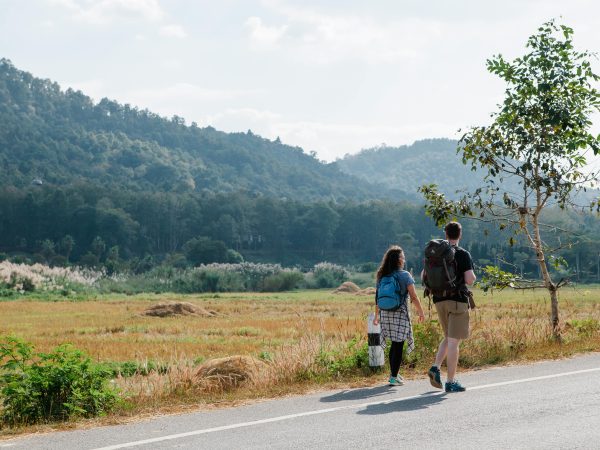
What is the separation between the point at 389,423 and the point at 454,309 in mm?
2263

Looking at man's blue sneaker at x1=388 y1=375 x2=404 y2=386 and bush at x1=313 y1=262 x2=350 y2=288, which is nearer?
man's blue sneaker at x1=388 y1=375 x2=404 y2=386

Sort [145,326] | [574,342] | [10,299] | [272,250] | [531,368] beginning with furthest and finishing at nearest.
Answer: [272,250] → [10,299] → [145,326] → [574,342] → [531,368]

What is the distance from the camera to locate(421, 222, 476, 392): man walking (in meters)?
9.53

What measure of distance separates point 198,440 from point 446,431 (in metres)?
Answer: 2.31

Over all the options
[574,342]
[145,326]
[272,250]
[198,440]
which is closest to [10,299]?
[145,326]

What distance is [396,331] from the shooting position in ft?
33.0

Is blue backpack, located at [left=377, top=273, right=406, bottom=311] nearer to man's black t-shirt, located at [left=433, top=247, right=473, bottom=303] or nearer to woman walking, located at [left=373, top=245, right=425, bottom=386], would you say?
woman walking, located at [left=373, top=245, right=425, bottom=386]

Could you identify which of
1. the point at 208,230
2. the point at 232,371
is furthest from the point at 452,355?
the point at 208,230

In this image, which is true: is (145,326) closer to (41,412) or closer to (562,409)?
(41,412)

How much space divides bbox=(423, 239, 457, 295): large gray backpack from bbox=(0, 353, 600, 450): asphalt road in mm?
1303

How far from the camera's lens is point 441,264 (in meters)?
9.50

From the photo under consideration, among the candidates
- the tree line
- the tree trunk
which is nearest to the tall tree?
the tree trunk

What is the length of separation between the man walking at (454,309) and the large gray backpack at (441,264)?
24 millimetres

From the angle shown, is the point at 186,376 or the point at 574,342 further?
the point at 574,342
